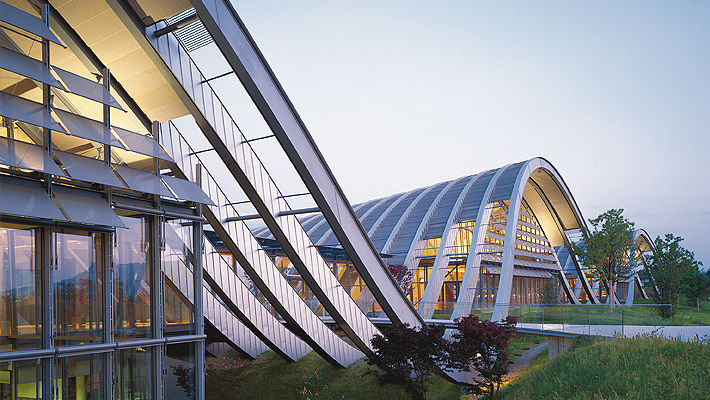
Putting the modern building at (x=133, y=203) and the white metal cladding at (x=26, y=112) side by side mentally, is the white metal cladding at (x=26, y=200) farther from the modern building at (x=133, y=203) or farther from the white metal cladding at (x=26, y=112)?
the white metal cladding at (x=26, y=112)

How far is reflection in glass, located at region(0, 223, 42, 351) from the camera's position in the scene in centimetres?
812

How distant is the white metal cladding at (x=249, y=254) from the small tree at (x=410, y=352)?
256cm

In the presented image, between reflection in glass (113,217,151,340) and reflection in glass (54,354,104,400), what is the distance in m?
0.70

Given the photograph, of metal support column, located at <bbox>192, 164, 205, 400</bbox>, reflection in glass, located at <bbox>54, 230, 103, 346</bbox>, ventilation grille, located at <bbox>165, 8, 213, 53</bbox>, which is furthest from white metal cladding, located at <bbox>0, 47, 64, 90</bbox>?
metal support column, located at <bbox>192, 164, 205, 400</bbox>

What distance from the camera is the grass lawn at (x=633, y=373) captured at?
909 cm

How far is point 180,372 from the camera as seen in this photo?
10.9m

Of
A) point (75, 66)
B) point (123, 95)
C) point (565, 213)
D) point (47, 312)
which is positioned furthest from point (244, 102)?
point (565, 213)

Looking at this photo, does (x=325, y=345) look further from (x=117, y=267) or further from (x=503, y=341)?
(x=117, y=267)

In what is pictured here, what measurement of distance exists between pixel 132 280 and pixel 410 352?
9.38 meters

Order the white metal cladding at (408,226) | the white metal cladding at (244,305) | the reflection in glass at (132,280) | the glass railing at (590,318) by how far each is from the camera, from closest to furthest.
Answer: the reflection in glass at (132,280), the white metal cladding at (244,305), the glass railing at (590,318), the white metal cladding at (408,226)

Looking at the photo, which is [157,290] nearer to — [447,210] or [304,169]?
[304,169]

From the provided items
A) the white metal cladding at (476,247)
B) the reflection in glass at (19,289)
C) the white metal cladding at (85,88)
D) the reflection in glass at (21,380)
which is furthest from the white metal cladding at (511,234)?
the reflection in glass at (19,289)

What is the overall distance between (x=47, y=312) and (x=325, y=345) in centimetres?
1205

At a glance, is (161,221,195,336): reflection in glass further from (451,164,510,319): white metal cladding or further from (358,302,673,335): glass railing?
(451,164,510,319): white metal cladding
